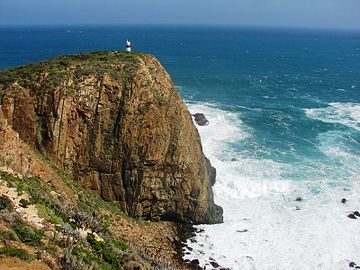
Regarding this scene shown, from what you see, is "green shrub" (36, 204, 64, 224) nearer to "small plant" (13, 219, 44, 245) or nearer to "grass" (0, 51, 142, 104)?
"small plant" (13, 219, 44, 245)

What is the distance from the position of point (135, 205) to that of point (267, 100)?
59717mm

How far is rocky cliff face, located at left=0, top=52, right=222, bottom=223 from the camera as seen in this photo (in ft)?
108

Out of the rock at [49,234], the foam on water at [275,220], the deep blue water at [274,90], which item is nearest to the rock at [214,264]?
the foam on water at [275,220]

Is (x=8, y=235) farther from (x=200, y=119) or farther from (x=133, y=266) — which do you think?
(x=200, y=119)

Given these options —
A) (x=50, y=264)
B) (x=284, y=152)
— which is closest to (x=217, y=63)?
(x=284, y=152)

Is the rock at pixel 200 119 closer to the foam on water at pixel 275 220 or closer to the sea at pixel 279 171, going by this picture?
the sea at pixel 279 171

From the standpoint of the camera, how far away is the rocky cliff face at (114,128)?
32812 mm

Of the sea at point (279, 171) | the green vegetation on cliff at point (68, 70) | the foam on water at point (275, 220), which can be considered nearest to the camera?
the green vegetation on cliff at point (68, 70)

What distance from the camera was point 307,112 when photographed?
261 ft

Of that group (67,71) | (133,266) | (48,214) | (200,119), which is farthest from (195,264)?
(200,119)

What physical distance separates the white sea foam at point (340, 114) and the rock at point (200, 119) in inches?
855

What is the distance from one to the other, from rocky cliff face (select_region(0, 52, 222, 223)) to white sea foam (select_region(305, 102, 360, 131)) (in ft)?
149

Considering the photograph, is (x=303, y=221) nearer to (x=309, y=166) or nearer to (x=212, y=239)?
(x=212, y=239)

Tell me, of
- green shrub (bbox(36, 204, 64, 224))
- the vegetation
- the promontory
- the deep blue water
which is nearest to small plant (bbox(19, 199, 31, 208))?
the vegetation
